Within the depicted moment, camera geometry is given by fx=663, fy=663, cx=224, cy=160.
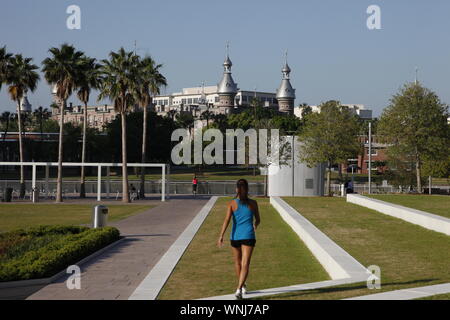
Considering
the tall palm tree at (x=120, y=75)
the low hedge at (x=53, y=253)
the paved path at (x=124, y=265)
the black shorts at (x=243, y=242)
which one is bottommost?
the paved path at (x=124, y=265)

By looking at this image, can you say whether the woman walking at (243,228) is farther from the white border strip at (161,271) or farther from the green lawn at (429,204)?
the green lawn at (429,204)

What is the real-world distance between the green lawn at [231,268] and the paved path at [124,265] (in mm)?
764

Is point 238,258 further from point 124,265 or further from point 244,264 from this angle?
point 124,265

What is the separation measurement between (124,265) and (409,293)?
22.6ft

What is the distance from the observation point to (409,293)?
10.1 m

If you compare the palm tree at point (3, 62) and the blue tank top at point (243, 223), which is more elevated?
the palm tree at point (3, 62)

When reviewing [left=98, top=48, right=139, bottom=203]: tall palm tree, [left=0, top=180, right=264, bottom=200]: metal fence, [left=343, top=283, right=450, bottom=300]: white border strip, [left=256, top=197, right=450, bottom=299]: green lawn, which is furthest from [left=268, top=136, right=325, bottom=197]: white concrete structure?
[left=343, top=283, right=450, bottom=300]: white border strip

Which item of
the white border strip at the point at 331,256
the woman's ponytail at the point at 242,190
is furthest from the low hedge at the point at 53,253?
the white border strip at the point at 331,256

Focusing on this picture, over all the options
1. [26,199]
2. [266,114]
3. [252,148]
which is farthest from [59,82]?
[266,114]

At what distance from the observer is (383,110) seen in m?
55.7

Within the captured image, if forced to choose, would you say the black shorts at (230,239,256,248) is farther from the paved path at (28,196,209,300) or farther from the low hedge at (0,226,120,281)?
the low hedge at (0,226,120,281)

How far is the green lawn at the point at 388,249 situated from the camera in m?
11.0
